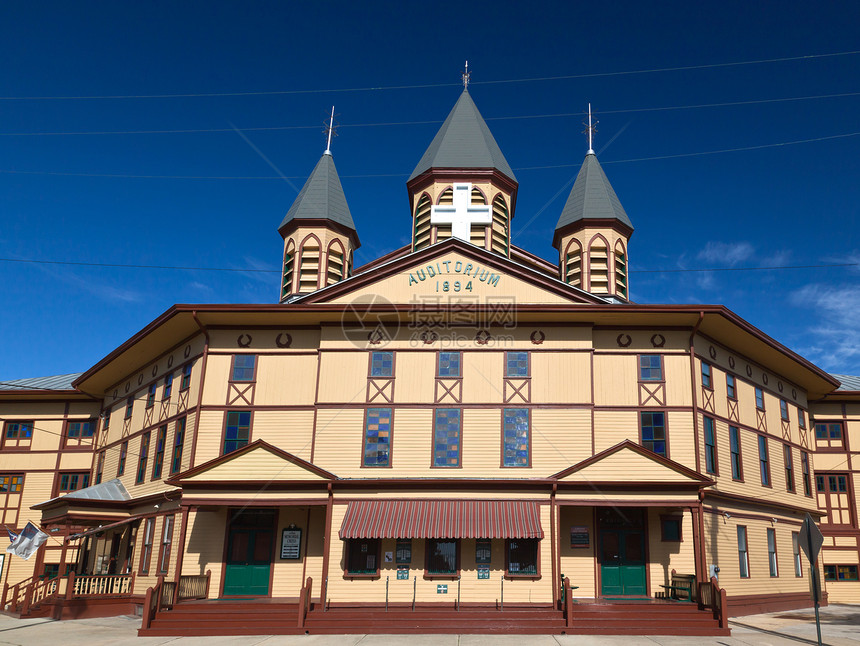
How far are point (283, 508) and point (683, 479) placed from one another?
13273mm

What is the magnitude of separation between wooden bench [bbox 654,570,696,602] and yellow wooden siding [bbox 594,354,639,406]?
232 inches

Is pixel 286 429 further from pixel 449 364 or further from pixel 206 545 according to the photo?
pixel 449 364

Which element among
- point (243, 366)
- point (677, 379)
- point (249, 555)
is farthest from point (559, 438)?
point (243, 366)

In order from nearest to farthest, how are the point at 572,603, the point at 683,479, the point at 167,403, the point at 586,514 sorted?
the point at 572,603
the point at 683,479
the point at 586,514
the point at 167,403

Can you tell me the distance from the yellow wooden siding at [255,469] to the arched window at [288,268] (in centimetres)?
1290

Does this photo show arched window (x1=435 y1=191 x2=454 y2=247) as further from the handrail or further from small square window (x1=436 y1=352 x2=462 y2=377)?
the handrail

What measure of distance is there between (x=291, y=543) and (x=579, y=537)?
9713mm

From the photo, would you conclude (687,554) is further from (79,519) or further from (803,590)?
(79,519)

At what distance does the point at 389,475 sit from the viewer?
2506 cm

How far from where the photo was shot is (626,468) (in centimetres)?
2338

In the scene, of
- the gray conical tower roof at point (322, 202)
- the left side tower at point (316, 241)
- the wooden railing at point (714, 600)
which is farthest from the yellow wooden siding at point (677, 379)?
the gray conical tower roof at point (322, 202)

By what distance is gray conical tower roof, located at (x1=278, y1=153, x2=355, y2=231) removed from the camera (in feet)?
118

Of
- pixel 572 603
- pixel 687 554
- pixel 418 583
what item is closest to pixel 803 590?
pixel 687 554

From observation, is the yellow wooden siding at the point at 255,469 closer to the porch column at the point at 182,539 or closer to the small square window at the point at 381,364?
the porch column at the point at 182,539
